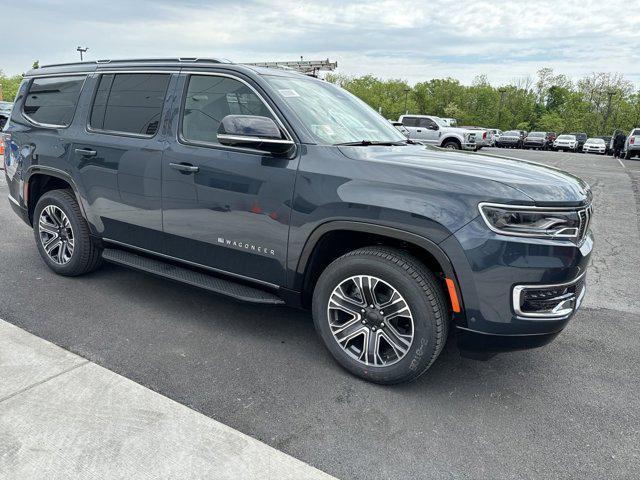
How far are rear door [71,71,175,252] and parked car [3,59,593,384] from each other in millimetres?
13

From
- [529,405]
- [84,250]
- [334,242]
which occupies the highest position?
[334,242]

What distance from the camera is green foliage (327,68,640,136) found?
247ft

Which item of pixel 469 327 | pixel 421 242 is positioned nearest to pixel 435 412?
pixel 469 327

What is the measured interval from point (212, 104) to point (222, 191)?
0.70 meters

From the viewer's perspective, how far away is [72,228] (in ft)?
14.8

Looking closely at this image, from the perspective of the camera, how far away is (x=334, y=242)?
326 centimetres

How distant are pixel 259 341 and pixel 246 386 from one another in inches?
24.3

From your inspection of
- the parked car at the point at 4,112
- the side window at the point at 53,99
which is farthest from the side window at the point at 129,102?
the parked car at the point at 4,112

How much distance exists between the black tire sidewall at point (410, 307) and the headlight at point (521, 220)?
556 millimetres

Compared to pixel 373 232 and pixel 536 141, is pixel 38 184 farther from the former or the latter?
pixel 536 141

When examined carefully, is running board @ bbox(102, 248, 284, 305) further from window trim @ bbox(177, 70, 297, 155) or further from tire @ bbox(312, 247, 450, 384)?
window trim @ bbox(177, 70, 297, 155)

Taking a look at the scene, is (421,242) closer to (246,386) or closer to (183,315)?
(246,386)

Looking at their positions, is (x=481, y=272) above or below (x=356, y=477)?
above

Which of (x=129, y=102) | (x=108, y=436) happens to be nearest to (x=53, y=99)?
(x=129, y=102)
